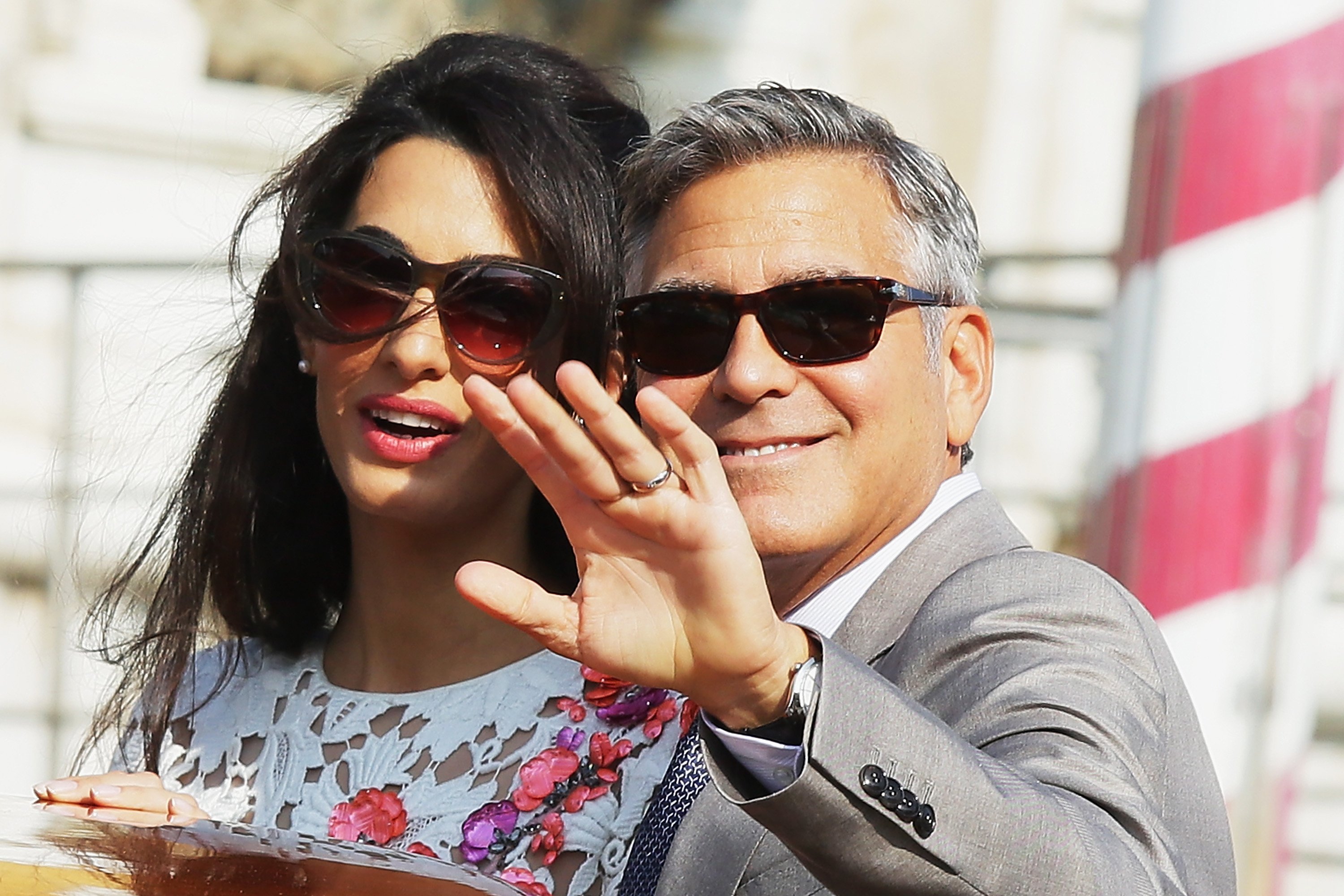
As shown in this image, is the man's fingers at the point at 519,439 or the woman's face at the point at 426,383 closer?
the man's fingers at the point at 519,439

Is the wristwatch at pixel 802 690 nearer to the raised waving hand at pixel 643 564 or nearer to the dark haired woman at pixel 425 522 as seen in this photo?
the raised waving hand at pixel 643 564

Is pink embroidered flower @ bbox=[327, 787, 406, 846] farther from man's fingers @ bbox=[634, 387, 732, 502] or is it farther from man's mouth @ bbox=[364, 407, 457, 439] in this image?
man's fingers @ bbox=[634, 387, 732, 502]

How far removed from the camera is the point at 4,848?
4.10 feet

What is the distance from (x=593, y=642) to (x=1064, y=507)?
4164mm

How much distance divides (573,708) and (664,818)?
1.09 feet

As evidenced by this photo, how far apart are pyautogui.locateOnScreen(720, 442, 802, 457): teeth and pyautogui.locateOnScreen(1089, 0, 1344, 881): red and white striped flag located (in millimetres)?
1148

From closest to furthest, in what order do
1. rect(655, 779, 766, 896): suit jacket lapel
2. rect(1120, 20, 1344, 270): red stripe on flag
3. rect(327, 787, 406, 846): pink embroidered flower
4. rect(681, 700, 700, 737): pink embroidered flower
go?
1. rect(655, 779, 766, 896): suit jacket lapel
2. rect(681, 700, 700, 737): pink embroidered flower
3. rect(327, 787, 406, 846): pink embroidered flower
4. rect(1120, 20, 1344, 270): red stripe on flag

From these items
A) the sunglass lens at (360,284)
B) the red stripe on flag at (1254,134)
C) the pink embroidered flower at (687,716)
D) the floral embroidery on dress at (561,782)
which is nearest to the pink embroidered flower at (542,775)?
the floral embroidery on dress at (561,782)

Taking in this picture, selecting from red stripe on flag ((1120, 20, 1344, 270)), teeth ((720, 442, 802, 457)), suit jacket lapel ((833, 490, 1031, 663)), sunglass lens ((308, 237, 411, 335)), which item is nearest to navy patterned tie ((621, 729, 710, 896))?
suit jacket lapel ((833, 490, 1031, 663))

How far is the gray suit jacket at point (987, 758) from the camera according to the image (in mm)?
1415

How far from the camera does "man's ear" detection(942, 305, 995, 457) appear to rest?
223 centimetres

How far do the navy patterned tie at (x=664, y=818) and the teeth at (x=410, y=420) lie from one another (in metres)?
0.55

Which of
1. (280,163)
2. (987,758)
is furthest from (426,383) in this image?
(280,163)

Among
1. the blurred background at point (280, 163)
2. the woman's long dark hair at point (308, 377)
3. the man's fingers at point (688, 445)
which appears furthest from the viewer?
the blurred background at point (280, 163)
